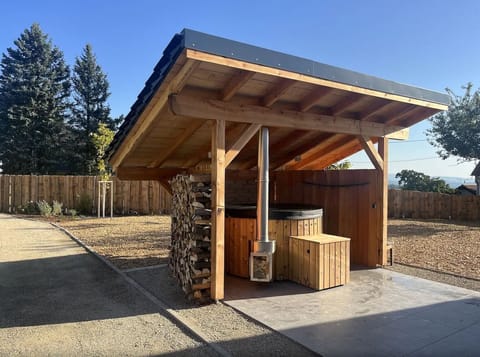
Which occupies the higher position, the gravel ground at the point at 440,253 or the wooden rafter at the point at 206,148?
the wooden rafter at the point at 206,148

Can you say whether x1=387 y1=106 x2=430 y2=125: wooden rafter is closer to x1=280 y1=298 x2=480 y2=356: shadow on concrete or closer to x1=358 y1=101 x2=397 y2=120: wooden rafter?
x1=358 y1=101 x2=397 y2=120: wooden rafter

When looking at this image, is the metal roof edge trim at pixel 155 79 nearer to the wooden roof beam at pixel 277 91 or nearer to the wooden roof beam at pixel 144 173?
the wooden roof beam at pixel 144 173

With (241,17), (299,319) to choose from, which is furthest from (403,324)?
(241,17)

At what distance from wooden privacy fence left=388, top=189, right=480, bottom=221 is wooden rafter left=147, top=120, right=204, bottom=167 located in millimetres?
11542

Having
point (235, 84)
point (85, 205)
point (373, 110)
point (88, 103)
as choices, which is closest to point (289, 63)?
point (235, 84)

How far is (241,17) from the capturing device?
758cm

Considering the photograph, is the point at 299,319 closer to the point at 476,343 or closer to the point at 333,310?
the point at 333,310

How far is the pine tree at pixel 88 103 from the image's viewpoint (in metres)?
23.4

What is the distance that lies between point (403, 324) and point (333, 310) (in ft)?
2.30

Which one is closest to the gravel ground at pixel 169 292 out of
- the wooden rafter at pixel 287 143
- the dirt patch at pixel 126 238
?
the dirt patch at pixel 126 238

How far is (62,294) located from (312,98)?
410 cm

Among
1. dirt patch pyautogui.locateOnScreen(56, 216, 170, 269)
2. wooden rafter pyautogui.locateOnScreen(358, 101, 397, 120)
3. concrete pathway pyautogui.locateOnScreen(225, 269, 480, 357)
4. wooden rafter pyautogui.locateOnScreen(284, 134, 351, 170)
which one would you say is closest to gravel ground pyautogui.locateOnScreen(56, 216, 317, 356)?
dirt patch pyautogui.locateOnScreen(56, 216, 170, 269)

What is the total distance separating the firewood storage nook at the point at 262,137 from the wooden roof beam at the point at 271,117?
13 millimetres

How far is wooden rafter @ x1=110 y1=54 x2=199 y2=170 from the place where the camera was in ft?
10.9
